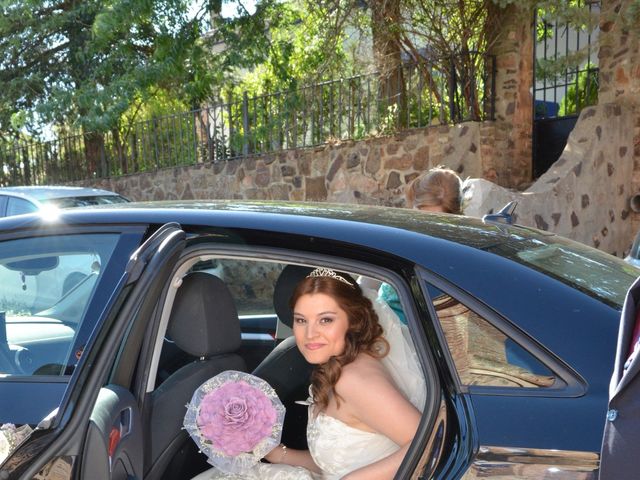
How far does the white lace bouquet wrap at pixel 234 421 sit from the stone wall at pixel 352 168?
616 centimetres

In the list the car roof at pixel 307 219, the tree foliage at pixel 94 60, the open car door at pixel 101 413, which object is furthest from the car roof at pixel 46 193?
the open car door at pixel 101 413

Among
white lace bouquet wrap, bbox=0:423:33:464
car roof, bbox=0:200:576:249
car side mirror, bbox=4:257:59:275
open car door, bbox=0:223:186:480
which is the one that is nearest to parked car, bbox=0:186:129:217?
car side mirror, bbox=4:257:59:275

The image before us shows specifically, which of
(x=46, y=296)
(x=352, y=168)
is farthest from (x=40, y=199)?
(x=46, y=296)

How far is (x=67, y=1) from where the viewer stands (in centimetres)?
1384

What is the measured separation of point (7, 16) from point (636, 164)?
10.8m

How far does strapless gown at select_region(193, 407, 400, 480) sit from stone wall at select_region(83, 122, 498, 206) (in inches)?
241

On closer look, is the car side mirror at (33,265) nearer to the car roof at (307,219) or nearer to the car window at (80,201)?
the car roof at (307,219)

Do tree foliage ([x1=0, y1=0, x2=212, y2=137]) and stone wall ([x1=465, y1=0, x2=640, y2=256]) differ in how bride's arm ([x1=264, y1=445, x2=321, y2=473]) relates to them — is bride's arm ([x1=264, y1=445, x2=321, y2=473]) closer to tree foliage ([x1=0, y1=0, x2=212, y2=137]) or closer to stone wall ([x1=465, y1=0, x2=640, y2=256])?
stone wall ([x1=465, y1=0, x2=640, y2=256])

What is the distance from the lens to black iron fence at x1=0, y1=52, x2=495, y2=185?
8.37 metres

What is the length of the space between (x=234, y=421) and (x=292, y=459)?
0.38m

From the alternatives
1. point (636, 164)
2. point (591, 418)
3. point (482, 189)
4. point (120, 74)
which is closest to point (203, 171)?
point (120, 74)

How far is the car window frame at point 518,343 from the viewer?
62.7 inches

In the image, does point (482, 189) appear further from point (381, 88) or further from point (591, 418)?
point (591, 418)

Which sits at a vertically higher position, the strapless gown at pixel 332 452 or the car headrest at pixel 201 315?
the car headrest at pixel 201 315
